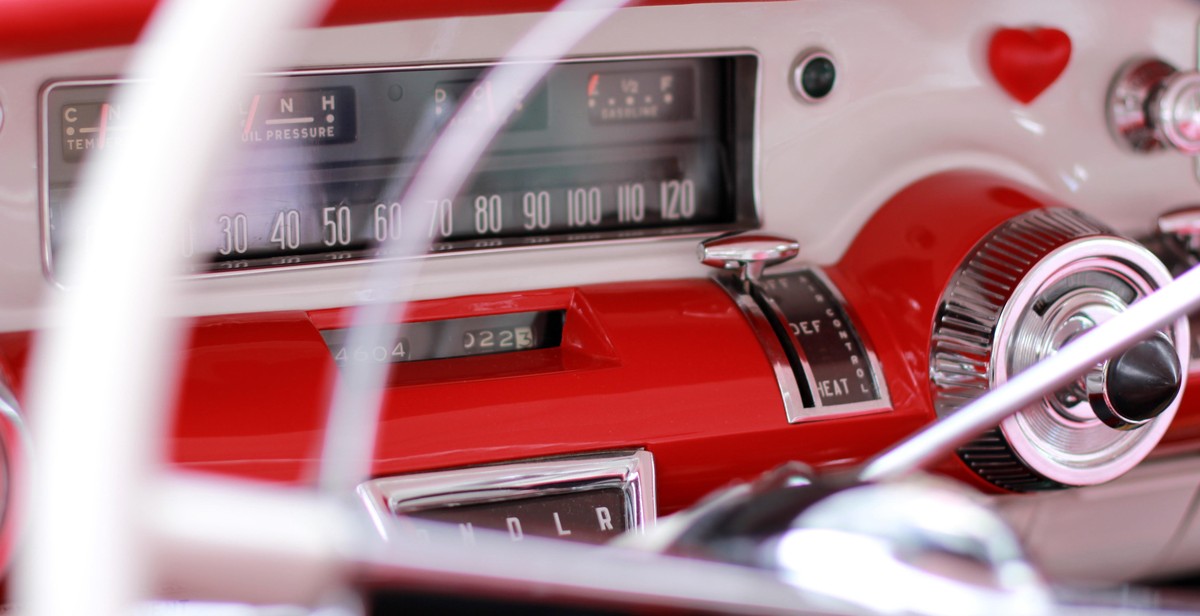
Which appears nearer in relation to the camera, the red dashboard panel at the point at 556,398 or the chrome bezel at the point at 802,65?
the red dashboard panel at the point at 556,398

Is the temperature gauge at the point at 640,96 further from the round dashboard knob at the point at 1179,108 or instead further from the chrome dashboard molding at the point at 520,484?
the round dashboard knob at the point at 1179,108

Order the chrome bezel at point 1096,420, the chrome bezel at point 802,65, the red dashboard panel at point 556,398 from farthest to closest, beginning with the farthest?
the chrome bezel at point 802,65 → the chrome bezel at point 1096,420 → the red dashboard panel at point 556,398

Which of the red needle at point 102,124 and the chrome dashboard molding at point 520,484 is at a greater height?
the red needle at point 102,124

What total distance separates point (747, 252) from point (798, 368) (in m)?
0.10

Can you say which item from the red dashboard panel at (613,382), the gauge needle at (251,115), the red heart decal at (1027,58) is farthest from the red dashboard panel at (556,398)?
the red heart decal at (1027,58)

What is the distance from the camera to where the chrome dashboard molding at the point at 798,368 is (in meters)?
0.81

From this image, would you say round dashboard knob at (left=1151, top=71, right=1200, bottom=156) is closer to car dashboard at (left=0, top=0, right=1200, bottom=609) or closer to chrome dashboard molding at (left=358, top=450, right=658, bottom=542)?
car dashboard at (left=0, top=0, right=1200, bottom=609)

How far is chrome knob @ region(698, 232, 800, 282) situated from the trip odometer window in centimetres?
5

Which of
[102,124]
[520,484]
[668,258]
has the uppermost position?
[102,124]

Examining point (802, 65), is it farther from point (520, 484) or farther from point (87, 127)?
point (87, 127)

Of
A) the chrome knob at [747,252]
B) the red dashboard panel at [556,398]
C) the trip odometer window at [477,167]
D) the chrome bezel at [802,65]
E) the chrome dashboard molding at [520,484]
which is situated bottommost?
the chrome dashboard molding at [520,484]

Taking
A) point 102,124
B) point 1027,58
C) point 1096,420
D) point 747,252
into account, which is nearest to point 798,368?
point 747,252

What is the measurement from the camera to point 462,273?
869 mm

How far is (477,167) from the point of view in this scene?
873 millimetres
